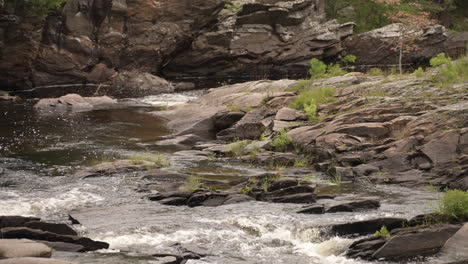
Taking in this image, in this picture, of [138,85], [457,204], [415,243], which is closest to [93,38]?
[138,85]

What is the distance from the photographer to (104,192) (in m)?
14.4

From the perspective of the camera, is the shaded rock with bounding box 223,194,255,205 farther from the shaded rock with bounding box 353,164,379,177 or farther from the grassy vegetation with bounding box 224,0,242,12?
the grassy vegetation with bounding box 224,0,242,12

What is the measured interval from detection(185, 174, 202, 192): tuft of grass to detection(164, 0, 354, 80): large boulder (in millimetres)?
24727

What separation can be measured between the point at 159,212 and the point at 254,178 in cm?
316

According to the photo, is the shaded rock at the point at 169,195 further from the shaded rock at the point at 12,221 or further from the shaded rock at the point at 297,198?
the shaded rock at the point at 12,221

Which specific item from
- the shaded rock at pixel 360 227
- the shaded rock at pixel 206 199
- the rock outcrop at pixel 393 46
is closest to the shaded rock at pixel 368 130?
the shaded rock at pixel 206 199

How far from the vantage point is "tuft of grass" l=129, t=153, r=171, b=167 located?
16875 mm

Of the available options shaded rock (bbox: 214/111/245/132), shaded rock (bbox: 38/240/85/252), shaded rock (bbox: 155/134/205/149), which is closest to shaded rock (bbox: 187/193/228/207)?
shaded rock (bbox: 38/240/85/252)

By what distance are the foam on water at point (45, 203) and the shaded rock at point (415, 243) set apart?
6.43 m

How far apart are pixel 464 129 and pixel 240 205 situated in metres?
6.08

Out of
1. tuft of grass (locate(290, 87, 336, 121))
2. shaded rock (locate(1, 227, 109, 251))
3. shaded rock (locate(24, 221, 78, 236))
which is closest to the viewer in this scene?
shaded rock (locate(1, 227, 109, 251))

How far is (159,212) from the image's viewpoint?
1284 centimetres

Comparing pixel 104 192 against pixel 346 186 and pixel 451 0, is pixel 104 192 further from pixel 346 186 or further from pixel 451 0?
pixel 451 0

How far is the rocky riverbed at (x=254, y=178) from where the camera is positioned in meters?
10.8
